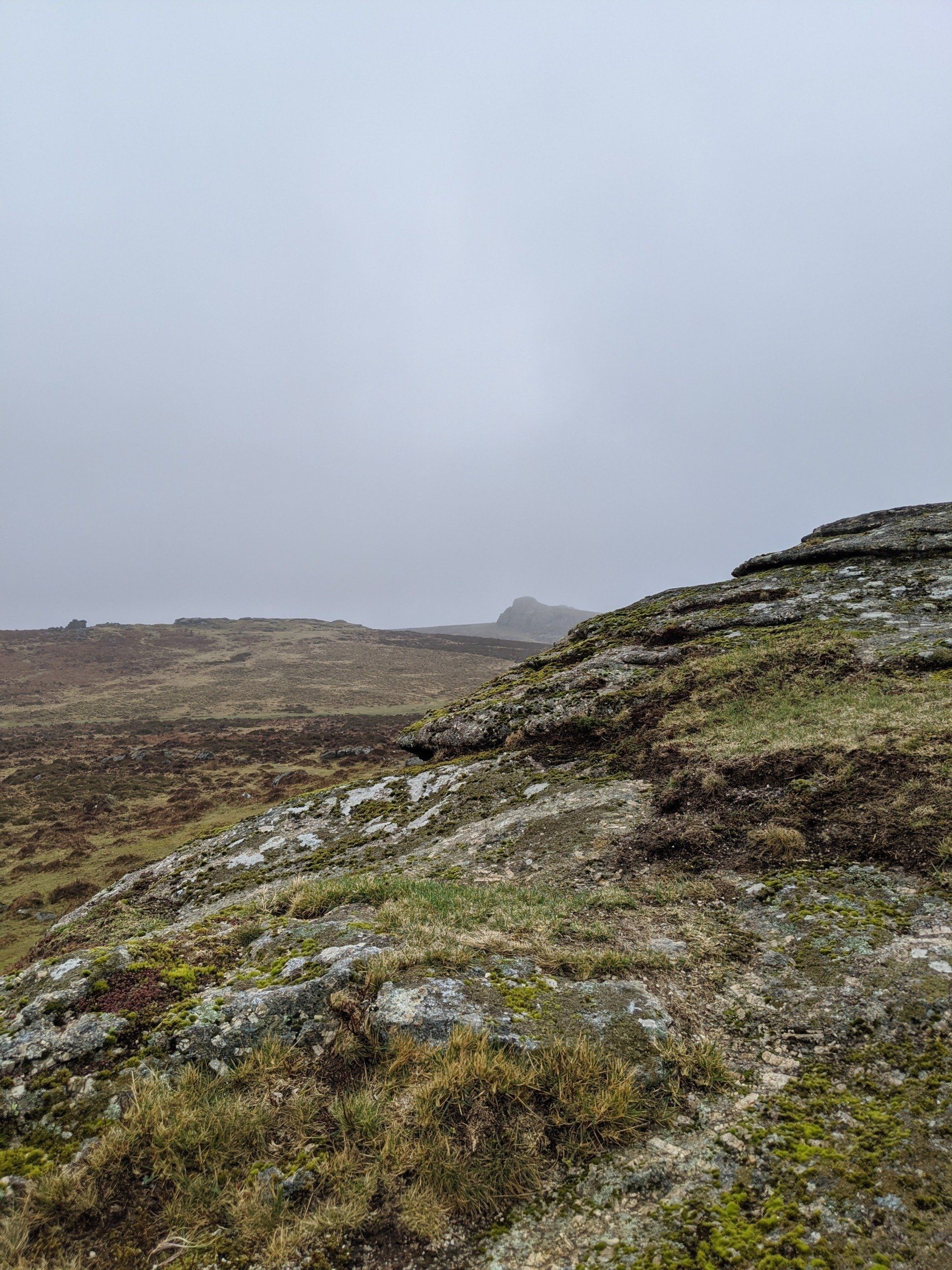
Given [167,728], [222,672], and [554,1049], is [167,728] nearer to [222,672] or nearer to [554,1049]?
[222,672]

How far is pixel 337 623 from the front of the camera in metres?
173

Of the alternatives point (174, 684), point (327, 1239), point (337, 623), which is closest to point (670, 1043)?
point (327, 1239)

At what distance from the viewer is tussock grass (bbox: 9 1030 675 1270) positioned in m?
3.40

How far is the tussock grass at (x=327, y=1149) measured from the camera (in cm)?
340

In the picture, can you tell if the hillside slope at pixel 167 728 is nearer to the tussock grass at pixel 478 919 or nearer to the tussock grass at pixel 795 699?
the tussock grass at pixel 478 919

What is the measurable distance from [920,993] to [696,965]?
2.06 m

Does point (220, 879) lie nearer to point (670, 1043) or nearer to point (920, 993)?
point (670, 1043)

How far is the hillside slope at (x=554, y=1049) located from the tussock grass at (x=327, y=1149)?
20 mm

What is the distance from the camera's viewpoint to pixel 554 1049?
15.1 ft

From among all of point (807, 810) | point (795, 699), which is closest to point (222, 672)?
point (795, 699)

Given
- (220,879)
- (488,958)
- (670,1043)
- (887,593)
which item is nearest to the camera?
(670,1043)

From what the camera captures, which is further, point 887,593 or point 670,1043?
point 887,593

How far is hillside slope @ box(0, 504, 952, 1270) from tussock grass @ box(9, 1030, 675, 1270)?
0.02 m

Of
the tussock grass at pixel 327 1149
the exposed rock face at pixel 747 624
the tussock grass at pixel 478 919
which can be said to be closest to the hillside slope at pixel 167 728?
the tussock grass at pixel 478 919
